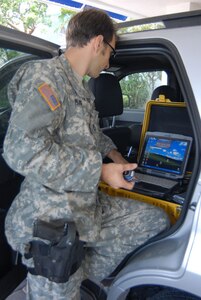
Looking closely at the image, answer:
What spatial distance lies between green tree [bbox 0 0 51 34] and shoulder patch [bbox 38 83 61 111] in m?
7.51

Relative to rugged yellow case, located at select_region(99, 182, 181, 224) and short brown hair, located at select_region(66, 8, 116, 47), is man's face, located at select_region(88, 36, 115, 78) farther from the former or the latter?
rugged yellow case, located at select_region(99, 182, 181, 224)

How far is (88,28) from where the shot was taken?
147 centimetres

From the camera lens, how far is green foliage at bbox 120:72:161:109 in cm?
334

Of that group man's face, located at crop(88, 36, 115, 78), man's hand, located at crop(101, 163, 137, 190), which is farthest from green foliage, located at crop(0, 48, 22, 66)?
man's hand, located at crop(101, 163, 137, 190)

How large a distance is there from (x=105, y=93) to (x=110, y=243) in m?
A: 0.97

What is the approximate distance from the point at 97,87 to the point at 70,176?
37.9 inches

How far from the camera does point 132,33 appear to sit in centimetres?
149

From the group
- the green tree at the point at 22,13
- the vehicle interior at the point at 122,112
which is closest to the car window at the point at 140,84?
the vehicle interior at the point at 122,112

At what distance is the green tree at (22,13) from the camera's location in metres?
8.24

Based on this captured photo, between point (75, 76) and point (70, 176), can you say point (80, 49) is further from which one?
point (70, 176)

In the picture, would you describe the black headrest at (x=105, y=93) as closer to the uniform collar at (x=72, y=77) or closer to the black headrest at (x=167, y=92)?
the uniform collar at (x=72, y=77)

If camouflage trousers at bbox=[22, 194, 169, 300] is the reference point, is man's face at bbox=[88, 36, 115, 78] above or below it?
above

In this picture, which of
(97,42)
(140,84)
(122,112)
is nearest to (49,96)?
(97,42)

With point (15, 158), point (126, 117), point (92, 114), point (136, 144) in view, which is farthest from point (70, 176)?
point (126, 117)
